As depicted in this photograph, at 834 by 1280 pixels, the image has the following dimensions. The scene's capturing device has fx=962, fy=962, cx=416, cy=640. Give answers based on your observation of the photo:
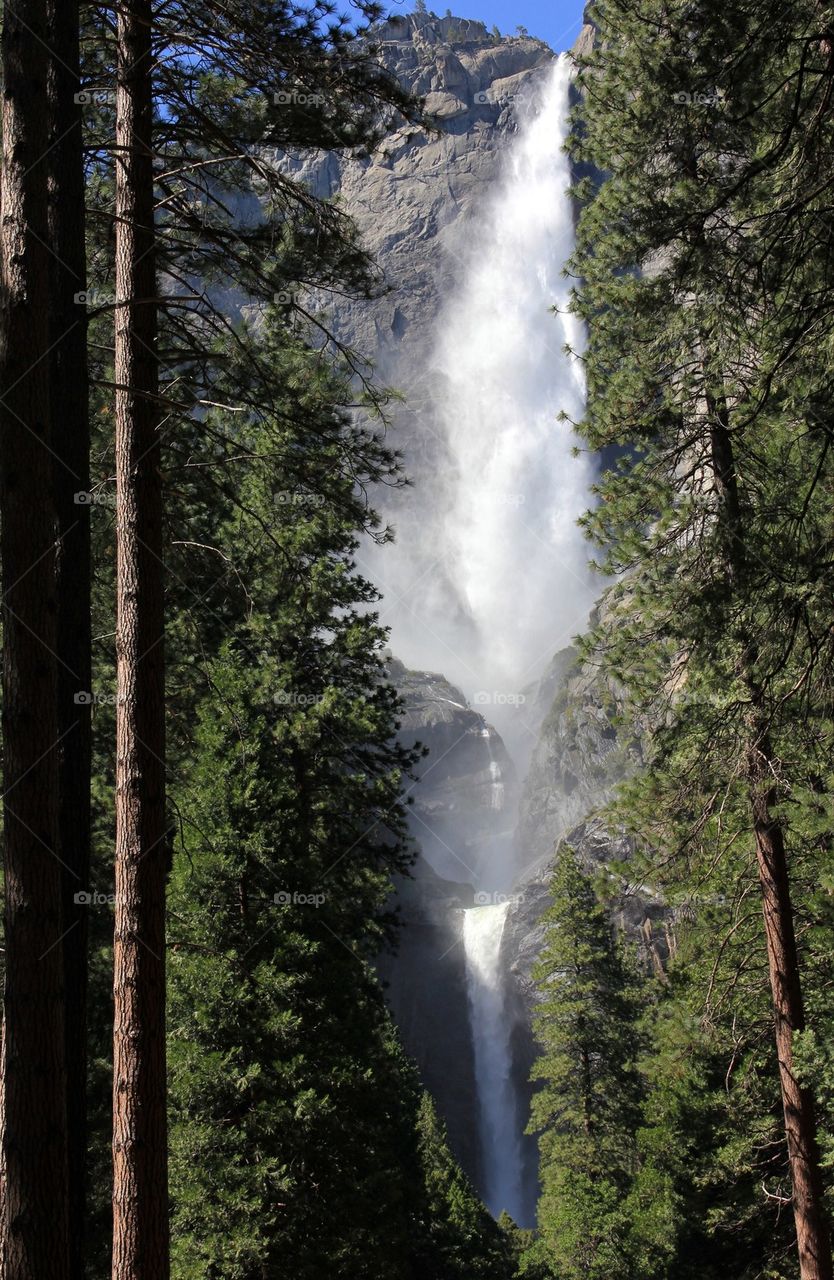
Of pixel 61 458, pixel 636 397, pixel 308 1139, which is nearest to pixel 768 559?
pixel 636 397

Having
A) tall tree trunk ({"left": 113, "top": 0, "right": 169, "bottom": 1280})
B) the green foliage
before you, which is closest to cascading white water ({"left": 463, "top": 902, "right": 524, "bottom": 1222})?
the green foliage

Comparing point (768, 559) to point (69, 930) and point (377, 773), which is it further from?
point (377, 773)

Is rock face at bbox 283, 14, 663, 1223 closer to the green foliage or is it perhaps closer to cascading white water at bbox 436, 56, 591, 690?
the green foliage

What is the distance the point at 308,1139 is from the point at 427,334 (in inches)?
5208

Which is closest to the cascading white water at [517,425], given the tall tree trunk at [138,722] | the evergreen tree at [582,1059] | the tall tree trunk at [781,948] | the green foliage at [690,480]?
the evergreen tree at [582,1059]

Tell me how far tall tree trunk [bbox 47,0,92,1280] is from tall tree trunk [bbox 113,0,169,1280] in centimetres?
18

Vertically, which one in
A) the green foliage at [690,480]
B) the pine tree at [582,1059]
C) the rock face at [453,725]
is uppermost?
the rock face at [453,725]

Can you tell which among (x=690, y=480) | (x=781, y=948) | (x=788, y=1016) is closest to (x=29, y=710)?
(x=690, y=480)

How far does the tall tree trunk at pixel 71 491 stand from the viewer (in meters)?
4.83

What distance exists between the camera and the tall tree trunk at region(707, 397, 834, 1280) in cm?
764

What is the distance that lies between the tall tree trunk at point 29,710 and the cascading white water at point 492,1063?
158 feet

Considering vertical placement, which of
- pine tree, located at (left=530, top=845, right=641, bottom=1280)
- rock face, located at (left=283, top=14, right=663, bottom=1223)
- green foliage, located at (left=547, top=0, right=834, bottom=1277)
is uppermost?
rock face, located at (left=283, top=14, right=663, bottom=1223)

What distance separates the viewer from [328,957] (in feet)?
29.9

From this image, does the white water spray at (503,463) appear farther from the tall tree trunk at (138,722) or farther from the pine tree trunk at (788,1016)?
the tall tree trunk at (138,722)
